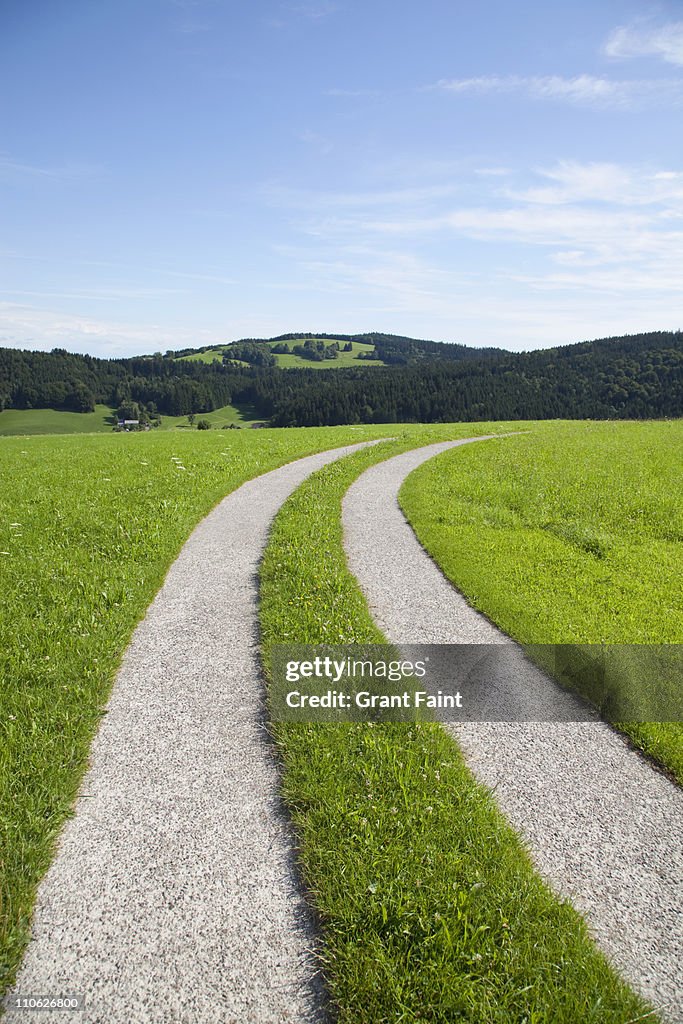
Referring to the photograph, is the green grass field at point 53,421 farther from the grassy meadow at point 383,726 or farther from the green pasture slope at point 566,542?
the green pasture slope at point 566,542

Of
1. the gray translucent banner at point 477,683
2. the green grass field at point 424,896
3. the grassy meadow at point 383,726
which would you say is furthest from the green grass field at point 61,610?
the gray translucent banner at point 477,683

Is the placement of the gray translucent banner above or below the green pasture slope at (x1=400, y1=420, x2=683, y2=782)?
below

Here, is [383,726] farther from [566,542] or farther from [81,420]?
[81,420]

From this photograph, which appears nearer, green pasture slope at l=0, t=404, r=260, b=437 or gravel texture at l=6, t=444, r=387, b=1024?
gravel texture at l=6, t=444, r=387, b=1024

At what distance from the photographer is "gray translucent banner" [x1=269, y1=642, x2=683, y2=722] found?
729 centimetres

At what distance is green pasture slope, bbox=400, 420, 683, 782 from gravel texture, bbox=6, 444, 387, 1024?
4.68 m

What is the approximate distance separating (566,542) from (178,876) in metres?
13.2

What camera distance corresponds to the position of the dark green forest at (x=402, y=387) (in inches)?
4225

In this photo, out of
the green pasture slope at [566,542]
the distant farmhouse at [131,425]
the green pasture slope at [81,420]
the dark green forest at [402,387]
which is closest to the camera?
the green pasture slope at [566,542]

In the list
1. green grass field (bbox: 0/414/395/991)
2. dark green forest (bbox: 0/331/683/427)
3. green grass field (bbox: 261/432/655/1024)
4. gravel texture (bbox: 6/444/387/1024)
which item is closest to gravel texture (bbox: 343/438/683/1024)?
green grass field (bbox: 261/432/655/1024)

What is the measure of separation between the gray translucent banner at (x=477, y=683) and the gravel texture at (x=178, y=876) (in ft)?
2.62

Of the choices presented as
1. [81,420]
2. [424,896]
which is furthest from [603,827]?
[81,420]

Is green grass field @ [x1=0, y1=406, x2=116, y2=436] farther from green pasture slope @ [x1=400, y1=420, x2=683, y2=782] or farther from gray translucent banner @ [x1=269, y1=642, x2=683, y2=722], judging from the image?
gray translucent banner @ [x1=269, y1=642, x2=683, y2=722]

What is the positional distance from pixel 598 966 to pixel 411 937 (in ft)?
4.44
